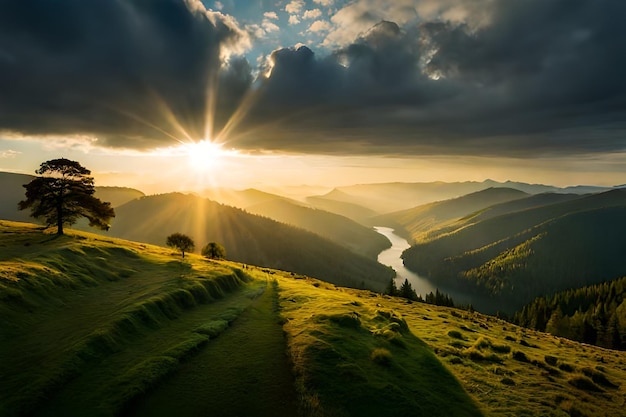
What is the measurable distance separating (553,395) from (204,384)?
29407 mm

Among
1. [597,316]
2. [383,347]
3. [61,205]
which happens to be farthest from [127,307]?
[597,316]

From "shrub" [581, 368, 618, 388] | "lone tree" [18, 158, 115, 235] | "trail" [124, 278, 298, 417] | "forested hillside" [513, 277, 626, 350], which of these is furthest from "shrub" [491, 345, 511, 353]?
"forested hillside" [513, 277, 626, 350]

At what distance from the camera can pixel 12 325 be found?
28.8 m

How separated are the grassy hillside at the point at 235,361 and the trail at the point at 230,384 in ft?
0.32

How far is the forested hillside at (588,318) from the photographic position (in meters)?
109

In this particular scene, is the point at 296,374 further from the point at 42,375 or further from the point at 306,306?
the point at 306,306

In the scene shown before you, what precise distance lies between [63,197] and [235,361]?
67719mm

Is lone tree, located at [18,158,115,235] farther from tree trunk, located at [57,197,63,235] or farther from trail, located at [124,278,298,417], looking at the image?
trail, located at [124,278,298,417]

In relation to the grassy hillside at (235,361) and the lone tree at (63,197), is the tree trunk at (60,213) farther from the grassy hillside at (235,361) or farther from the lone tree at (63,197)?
the grassy hillside at (235,361)

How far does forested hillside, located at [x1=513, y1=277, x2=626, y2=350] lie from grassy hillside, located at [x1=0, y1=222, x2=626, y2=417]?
288 ft

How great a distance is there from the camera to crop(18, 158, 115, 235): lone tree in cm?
6888

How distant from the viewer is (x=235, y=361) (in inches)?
1094

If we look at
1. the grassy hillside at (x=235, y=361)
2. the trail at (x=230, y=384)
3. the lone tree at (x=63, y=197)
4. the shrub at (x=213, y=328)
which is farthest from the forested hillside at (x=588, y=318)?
the lone tree at (x=63, y=197)

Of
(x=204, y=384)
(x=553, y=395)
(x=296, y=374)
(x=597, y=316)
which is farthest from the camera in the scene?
(x=597, y=316)
